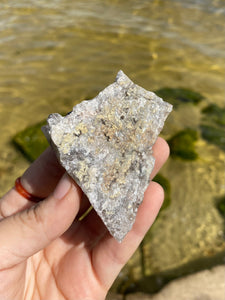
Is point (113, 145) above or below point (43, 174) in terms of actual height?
above

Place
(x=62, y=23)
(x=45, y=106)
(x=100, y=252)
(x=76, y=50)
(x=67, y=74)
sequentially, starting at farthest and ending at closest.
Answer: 1. (x=62, y=23)
2. (x=76, y=50)
3. (x=67, y=74)
4. (x=45, y=106)
5. (x=100, y=252)

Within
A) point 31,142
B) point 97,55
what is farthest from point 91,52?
point 31,142

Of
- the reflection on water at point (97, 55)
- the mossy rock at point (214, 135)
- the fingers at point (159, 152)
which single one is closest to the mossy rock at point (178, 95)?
the reflection on water at point (97, 55)

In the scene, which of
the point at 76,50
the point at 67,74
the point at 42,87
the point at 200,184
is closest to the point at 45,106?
the point at 42,87

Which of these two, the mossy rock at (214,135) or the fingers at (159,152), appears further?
the mossy rock at (214,135)

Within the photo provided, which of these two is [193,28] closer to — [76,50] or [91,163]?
[76,50]

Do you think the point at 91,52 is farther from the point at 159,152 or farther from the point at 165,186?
the point at 159,152

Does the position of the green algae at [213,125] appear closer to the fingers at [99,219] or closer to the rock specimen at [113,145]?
the fingers at [99,219]
